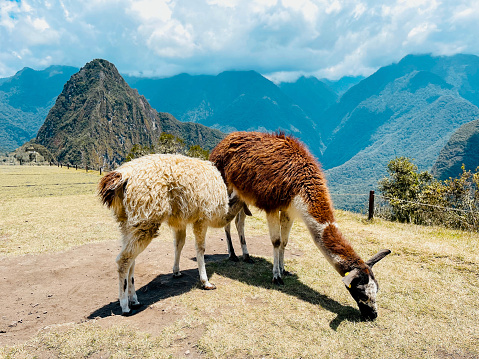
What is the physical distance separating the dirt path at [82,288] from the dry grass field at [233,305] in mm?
23

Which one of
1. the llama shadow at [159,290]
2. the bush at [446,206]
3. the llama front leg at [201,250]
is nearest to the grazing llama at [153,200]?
the llama front leg at [201,250]

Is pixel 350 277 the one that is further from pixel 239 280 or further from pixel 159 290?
pixel 159 290

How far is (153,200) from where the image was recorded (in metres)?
4.46

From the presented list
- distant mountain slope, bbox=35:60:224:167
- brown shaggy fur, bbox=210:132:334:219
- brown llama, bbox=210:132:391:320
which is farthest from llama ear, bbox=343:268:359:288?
distant mountain slope, bbox=35:60:224:167

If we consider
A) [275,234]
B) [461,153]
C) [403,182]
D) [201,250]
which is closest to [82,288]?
[201,250]

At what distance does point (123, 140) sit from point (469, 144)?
185 metres

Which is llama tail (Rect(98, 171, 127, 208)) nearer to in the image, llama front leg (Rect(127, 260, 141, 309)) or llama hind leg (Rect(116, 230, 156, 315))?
llama hind leg (Rect(116, 230, 156, 315))

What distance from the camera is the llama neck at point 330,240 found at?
4738mm

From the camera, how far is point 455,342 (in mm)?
3818

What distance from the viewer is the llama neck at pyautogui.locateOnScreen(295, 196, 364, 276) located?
4.74m

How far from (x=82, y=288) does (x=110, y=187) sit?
2491mm

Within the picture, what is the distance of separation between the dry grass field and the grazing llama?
0.72 m

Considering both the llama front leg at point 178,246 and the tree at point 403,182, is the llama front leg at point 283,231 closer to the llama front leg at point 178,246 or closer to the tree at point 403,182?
the llama front leg at point 178,246

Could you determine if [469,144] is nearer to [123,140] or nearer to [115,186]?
[115,186]
